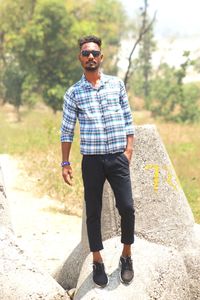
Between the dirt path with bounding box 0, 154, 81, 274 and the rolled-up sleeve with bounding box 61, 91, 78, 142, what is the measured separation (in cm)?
232

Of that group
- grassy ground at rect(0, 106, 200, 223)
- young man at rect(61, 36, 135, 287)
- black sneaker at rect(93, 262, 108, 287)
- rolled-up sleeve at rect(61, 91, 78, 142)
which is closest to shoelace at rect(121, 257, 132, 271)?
young man at rect(61, 36, 135, 287)

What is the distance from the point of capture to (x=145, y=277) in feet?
10.3

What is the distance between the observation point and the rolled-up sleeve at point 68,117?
10.1 ft

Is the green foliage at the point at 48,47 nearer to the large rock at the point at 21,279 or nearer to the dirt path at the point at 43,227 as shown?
the dirt path at the point at 43,227

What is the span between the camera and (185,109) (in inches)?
992

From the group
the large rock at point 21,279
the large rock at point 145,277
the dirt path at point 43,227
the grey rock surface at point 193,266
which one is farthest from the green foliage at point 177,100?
the large rock at point 21,279

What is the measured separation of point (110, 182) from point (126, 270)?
1.76ft

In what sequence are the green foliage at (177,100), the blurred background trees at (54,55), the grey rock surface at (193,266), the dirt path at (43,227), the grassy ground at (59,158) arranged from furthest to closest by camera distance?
the green foliage at (177,100)
the blurred background trees at (54,55)
the grassy ground at (59,158)
the dirt path at (43,227)
the grey rock surface at (193,266)

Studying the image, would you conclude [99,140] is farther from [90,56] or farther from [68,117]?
[90,56]

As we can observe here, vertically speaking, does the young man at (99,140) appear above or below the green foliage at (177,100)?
above

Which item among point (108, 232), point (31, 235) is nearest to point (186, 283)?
point (108, 232)

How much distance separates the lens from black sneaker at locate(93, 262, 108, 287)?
Result: 122 inches

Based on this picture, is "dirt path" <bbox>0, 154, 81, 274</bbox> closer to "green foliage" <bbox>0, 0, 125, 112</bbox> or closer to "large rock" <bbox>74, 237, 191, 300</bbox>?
"large rock" <bbox>74, 237, 191, 300</bbox>

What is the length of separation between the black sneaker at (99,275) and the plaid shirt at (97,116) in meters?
0.71
